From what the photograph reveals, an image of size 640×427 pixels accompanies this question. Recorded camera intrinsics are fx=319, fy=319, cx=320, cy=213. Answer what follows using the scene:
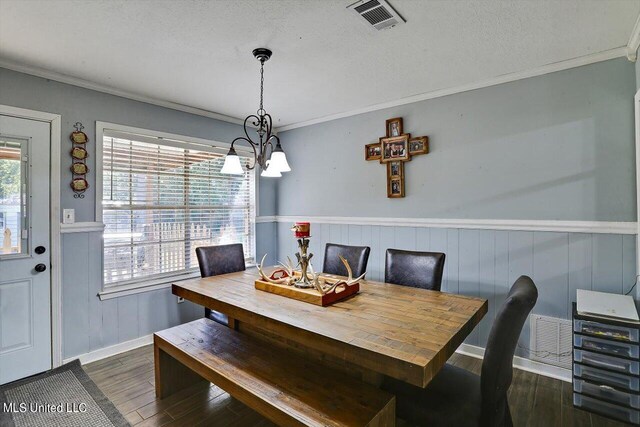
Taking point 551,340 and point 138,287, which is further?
point 138,287

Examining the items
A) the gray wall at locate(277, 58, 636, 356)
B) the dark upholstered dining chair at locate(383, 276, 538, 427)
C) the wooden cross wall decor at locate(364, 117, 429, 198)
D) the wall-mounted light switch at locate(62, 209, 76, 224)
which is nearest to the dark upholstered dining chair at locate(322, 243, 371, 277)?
the gray wall at locate(277, 58, 636, 356)

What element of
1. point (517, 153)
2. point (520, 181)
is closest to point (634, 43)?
point (517, 153)

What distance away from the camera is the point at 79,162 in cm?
272

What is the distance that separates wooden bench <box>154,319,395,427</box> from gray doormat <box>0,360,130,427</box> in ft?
1.16

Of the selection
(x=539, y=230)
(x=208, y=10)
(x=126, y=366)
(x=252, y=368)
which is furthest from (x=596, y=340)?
(x=126, y=366)

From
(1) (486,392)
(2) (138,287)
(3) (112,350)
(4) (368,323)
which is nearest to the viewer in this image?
(1) (486,392)

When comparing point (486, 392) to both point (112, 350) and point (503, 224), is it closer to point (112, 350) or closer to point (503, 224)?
point (503, 224)

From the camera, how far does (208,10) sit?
178 centimetres

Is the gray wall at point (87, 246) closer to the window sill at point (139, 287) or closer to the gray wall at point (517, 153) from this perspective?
the window sill at point (139, 287)

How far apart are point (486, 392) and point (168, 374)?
202 cm

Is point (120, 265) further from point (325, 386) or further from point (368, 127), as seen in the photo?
point (368, 127)

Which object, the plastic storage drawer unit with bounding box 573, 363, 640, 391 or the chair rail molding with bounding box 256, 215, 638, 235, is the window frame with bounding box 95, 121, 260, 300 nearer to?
the chair rail molding with bounding box 256, 215, 638, 235

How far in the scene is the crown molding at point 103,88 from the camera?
2434 millimetres

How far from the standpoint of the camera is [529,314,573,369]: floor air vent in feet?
7.90
